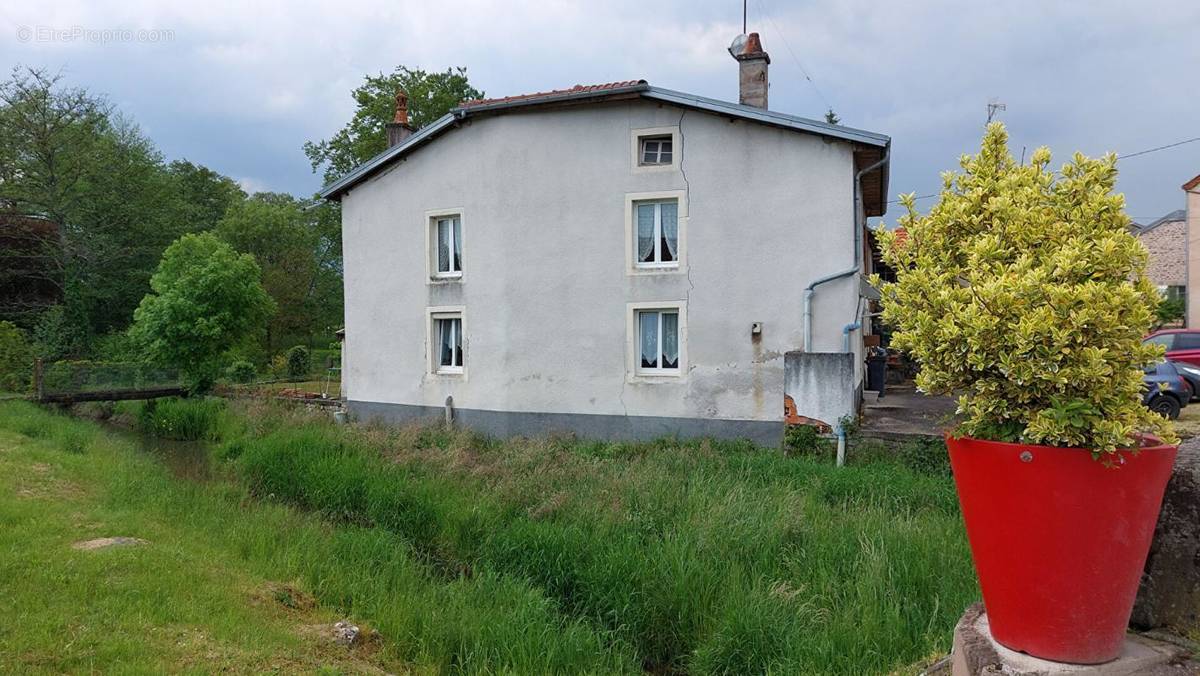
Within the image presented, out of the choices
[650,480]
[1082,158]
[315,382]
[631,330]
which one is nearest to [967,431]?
[1082,158]

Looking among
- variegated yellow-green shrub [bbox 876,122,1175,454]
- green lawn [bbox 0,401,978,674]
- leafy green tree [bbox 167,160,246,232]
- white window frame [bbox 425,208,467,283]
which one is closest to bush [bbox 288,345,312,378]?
leafy green tree [bbox 167,160,246,232]

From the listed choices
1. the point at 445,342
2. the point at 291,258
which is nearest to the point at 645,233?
the point at 445,342

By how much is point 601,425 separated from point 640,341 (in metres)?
1.90

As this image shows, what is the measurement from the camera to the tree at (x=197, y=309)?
68.9ft

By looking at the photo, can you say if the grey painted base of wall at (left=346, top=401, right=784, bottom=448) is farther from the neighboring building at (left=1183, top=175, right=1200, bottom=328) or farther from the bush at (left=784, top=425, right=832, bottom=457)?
the neighboring building at (left=1183, top=175, right=1200, bottom=328)

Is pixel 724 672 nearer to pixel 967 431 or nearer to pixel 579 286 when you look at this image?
pixel 967 431

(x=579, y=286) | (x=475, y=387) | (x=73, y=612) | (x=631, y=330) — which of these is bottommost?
(x=73, y=612)

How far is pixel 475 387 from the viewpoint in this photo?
15.1 m

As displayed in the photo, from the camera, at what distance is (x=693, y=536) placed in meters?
7.26

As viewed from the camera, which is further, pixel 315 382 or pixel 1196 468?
pixel 315 382

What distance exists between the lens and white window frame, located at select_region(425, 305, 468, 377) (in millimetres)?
15469

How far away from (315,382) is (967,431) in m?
30.4

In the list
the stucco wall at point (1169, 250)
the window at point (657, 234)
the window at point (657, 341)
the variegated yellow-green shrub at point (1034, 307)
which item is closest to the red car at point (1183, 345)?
the window at point (657, 341)

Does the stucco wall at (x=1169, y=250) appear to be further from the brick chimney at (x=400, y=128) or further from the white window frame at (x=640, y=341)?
the brick chimney at (x=400, y=128)
